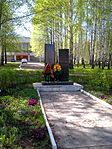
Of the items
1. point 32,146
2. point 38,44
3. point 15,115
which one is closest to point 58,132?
point 32,146

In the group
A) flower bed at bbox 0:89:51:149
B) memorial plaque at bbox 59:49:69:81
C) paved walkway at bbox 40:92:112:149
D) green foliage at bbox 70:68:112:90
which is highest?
memorial plaque at bbox 59:49:69:81

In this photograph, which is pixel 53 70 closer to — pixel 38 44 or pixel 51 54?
pixel 51 54

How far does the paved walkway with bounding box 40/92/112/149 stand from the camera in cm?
346

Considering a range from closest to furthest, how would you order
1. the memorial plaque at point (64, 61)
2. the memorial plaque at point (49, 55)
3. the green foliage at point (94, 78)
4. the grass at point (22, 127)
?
the grass at point (22, 127)
the green foliage at point (94, 78)
the memorial plaque at point (64, 61)
the memorial plaque at point (49, 55)

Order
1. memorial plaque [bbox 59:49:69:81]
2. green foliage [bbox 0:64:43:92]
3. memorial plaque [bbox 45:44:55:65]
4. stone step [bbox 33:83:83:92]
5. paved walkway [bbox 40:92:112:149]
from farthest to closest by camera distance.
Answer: memorial plaque [bbox 45:44:55:65] < memorial plaque [bbox 59:49:69:81] < stone step [bbox 33:83:83:92] < green foliage [bbox 0:64:43:92] < paved walkway [bbox 40:92:112:149]

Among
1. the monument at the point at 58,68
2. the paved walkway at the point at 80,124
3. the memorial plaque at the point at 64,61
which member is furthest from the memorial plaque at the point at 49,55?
the paved walkway at the point at 80,124

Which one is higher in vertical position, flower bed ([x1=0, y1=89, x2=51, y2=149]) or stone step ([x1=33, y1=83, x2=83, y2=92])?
stone step ([x1=33, y1=83, x2=83, y2=92])

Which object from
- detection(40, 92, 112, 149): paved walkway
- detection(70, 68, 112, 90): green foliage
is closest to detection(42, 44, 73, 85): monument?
detection(70, 68, 112, 90): green foliage

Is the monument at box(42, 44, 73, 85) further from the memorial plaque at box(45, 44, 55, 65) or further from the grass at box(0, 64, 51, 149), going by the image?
the grass at box(0, 64, 51, 149)

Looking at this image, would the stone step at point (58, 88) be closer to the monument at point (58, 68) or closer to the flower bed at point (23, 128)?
the monument at point (58, 68)

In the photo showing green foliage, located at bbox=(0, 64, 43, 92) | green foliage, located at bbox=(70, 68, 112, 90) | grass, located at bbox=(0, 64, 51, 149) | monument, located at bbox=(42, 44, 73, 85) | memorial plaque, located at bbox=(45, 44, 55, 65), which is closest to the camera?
grass, located at bbox=(0, 64, 51, 149)

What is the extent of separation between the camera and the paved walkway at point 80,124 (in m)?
3.46

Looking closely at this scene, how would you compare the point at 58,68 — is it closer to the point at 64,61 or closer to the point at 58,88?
the point at 64,61

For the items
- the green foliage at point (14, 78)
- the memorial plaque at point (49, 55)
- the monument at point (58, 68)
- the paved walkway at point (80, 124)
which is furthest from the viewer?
the memorial plaque at point (49, 55)
